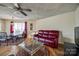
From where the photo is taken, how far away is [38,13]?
2785mm

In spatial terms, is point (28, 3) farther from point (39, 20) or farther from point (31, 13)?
point (39, 20)

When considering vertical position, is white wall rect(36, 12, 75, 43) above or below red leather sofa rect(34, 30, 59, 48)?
above

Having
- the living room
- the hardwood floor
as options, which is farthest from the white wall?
the hardwood floor

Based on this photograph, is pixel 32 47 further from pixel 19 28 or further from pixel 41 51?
pixel 19 28

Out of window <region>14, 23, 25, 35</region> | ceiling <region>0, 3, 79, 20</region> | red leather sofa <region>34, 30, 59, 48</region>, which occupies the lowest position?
red leather sofa <region>34, 30, 59, 48</region>

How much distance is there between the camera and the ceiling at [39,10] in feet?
8.89

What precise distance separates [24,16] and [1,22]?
495 mm

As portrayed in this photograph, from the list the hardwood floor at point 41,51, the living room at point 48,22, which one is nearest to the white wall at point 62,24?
the living room at point 48,22

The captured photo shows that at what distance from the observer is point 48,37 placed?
9.17ft

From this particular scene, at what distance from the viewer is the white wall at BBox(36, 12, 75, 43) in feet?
8.99

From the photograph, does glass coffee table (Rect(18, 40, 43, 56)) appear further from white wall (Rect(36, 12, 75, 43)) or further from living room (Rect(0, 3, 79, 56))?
white wall (Rect(36, 12, 75, 43))

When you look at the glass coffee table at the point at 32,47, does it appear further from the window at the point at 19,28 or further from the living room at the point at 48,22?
the window at the point at 19,28

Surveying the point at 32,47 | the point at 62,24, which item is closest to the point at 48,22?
the point at 62,24

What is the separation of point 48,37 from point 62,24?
0.40m
